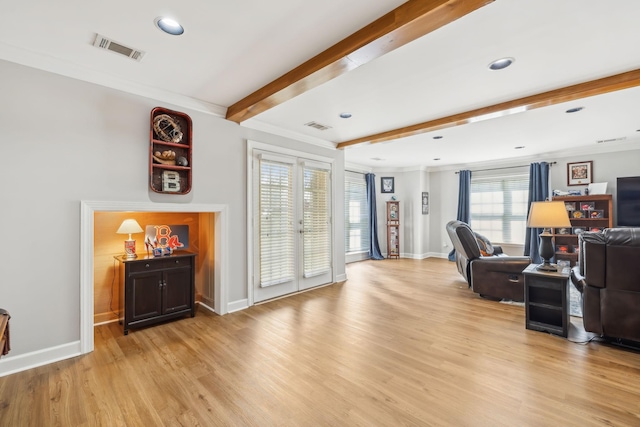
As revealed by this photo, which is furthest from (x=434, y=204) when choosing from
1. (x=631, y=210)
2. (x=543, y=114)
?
(x=543, y=114)

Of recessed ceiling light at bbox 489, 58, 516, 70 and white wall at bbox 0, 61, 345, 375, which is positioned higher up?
recessed ceiling light at bbox 489, 58, 516, 70

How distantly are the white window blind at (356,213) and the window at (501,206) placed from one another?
2.86 metres

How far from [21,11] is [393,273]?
6.10 metres

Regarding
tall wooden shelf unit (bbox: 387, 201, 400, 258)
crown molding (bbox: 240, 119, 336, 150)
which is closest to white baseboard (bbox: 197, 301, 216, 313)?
crown molding (bbox: 240, 119, 336, 150)

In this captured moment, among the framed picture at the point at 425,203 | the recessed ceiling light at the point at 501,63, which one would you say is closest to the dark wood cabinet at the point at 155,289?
the recessed ceiling light at the point at 501,63

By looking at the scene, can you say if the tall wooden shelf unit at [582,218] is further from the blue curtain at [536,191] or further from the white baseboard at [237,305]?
the white baseboard at [237,305]

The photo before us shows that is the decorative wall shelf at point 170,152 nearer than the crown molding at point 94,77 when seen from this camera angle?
No

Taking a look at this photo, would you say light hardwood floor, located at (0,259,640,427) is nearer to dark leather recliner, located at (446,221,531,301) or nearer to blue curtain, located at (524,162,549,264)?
dark leather recliner, located at (446,221,531,301)

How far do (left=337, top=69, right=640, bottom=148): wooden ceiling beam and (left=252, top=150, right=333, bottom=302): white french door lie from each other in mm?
1650

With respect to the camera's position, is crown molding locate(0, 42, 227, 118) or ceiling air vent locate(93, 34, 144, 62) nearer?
ceiling air vent locate(93, 34, 144, 62)

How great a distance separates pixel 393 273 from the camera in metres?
6.05

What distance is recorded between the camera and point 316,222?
488 cm

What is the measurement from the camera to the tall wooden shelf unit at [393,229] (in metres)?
7.96

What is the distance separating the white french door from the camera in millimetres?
4039
